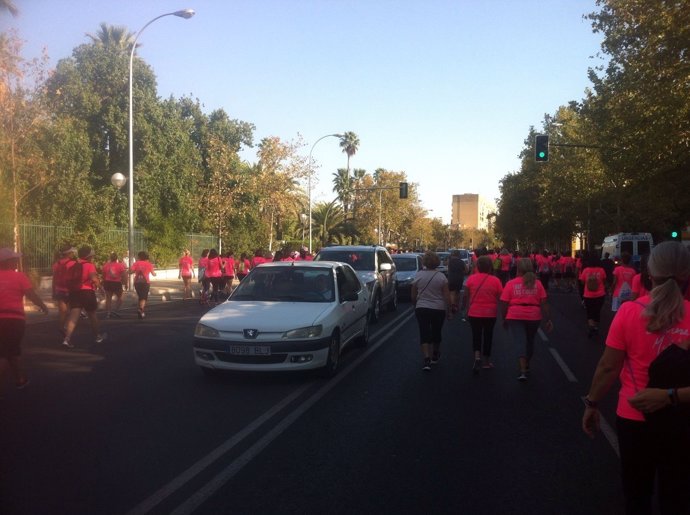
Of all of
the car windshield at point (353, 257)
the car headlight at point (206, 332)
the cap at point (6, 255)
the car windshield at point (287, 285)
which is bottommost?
the car headlight at point (206, 332)

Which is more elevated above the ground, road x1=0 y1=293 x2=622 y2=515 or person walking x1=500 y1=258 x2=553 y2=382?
person walking x1=500 y1=258 x2=553 y2=382

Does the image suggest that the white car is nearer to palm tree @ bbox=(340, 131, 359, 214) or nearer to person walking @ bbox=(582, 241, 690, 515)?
person walking @ bbox=(582, 241, 690, 515)

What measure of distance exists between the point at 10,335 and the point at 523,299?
6.32 metres

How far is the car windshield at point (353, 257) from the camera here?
17.3m

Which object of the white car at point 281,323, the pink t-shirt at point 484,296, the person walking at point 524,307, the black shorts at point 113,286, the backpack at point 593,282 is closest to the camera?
the white car at point 281,323

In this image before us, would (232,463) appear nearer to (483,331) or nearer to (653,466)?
(653,466)

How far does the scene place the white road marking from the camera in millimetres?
4734

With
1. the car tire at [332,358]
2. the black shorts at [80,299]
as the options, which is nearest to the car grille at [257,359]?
the car tire at [332,358]

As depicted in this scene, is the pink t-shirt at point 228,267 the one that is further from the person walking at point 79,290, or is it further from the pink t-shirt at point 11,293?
the pink t-shirt at point 11,293

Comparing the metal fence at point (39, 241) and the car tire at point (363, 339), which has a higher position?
the metal fence at point (39, 241)

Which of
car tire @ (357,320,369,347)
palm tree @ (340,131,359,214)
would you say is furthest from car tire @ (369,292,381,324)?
palm tree @ (340,131,359,214)

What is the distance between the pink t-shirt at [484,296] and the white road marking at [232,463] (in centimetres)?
245

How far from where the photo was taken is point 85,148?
121 feet

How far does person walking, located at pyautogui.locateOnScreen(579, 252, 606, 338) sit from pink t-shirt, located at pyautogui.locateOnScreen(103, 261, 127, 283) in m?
10.3
